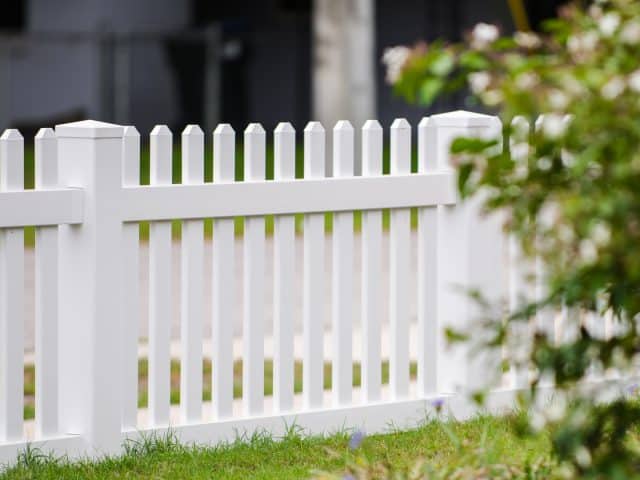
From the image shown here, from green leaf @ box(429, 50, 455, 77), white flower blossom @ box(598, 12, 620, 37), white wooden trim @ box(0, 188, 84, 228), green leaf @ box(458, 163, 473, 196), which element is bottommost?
white wooden trim @ box(0, 188, 84, 228)

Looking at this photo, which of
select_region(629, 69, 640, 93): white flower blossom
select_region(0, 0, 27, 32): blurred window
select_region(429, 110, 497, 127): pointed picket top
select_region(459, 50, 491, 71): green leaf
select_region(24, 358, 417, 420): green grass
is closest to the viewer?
select_region(629, 69, 640, 93): white flower blossom

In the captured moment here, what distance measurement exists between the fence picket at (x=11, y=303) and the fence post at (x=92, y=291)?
160 mm

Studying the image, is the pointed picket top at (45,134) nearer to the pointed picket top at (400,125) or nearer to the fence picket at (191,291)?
the fence picket at (191,291)

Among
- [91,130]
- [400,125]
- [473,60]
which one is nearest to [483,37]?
[473,60]

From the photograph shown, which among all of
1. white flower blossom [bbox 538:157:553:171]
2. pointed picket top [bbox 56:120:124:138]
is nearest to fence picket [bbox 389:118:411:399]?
pointed picket top [bbox 56:120:124:138]

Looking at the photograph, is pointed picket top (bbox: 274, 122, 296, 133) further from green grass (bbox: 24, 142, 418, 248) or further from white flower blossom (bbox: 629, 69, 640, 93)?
green grass (bbox: 24, 142, 418, 248)

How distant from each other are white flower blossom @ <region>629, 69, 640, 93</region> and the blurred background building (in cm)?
1502

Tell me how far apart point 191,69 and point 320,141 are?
1727 centimetres

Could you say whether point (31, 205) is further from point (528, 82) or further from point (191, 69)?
point (191, 69)

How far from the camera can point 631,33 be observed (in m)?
3.00

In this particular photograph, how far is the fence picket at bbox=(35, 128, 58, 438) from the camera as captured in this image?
493cm

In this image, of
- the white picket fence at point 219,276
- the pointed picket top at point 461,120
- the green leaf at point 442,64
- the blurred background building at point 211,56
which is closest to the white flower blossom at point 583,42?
the green leaf at point 442,64

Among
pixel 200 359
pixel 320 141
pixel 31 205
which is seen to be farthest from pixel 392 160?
pixel 31 205

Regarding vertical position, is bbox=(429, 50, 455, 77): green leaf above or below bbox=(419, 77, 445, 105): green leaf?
above
